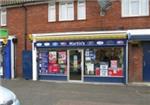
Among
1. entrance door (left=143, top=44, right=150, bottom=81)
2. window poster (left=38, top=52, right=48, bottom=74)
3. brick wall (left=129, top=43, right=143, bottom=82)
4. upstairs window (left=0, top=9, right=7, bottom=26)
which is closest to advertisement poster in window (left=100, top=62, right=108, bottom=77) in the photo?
brick wall (left=129, top=43, right=143, bottom=82)

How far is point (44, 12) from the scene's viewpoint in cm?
2089

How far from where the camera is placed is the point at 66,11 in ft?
66.6

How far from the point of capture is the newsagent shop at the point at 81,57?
61.5ft

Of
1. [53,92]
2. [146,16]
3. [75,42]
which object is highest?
[146,16]

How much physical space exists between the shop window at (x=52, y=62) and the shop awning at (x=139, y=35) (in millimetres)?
4251

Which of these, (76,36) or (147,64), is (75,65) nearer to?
(76,36)

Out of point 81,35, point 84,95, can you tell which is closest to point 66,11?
point 81,35

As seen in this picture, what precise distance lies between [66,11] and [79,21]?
112 cm

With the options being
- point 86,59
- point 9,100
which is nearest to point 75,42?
point 86,59

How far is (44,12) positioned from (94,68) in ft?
15.5

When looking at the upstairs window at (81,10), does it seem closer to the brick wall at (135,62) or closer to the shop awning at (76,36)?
the shop awning at (76,36)

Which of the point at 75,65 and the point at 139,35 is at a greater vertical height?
the point at 139,35

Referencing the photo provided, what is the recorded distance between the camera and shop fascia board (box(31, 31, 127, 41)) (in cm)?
1844

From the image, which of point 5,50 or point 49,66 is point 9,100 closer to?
point 49,66
